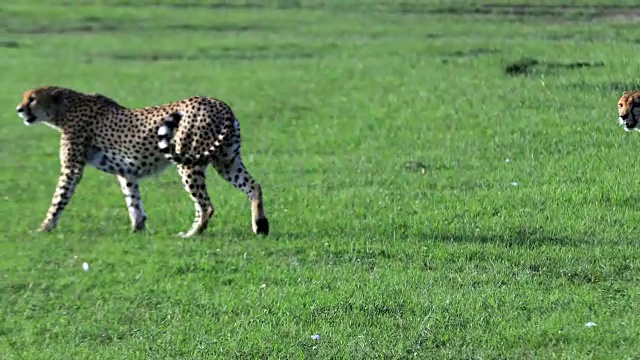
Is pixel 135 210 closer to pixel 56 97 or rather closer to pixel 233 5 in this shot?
pixel 56 97

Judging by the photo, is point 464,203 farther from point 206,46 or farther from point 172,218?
point 206,46

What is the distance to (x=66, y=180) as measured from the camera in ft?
40.0

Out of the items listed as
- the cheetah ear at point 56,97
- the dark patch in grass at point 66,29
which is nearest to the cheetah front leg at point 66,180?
→ the cheetah ear at point 56,97

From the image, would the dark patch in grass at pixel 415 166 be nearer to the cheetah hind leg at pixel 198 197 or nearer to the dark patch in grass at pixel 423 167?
the dark patch in grass at pixel 423 167

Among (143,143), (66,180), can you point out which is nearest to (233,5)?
(66,180)

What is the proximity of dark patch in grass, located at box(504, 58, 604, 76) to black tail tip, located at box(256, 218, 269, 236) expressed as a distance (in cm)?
900

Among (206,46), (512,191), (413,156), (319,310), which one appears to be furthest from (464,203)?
(206,46)

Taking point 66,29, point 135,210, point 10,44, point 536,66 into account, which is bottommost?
point 66,29

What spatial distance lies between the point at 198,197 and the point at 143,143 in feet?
2.55

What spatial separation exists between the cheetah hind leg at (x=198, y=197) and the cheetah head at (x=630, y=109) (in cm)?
373

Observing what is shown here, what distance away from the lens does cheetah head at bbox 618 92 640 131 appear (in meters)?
11.5

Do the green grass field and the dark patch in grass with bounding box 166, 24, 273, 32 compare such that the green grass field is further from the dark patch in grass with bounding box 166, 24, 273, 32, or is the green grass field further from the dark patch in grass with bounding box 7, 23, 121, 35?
the dark patch in grass with bounding box 7, 23, 121, 35

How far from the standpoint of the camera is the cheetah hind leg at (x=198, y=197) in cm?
1166

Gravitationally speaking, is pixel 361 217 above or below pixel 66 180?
below
